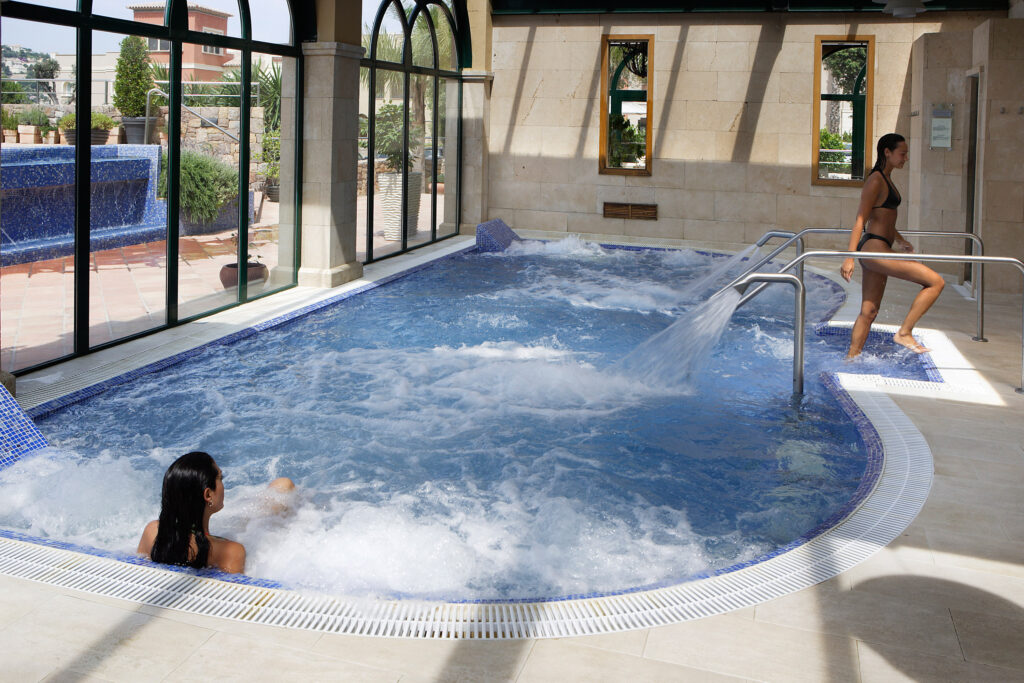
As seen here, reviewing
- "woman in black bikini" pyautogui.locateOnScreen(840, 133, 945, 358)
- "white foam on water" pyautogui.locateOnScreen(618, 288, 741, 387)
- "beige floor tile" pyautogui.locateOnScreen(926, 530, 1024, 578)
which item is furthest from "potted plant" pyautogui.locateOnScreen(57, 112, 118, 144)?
"beige floor tile" pyautogui.locateOnScreen(926, 530, 1024, 578)

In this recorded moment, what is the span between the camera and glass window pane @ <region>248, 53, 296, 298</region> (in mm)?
9266

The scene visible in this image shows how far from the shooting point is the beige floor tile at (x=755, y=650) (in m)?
3.04

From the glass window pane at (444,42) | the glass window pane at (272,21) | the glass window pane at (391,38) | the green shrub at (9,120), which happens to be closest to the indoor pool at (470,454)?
the green shrub at (9,120)

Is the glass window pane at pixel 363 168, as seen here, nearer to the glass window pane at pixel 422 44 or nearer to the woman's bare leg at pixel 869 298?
the glass window pane at pixel 422 44

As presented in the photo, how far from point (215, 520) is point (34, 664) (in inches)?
59.0

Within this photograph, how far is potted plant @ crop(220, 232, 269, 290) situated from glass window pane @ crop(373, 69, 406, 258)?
2.79 m

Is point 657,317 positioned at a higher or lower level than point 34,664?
higher

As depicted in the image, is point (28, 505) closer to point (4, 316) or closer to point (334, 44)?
point (4, 316)

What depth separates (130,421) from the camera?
19.5 ft

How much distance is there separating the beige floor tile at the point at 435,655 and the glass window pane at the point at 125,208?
4830 mm

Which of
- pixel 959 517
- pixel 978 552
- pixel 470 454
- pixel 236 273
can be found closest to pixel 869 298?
pixel 959 517

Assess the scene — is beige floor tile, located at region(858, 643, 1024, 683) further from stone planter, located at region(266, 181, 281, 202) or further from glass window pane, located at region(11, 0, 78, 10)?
stone planter, located at region(266, 181, 281, 202)

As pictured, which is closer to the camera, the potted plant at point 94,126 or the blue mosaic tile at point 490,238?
the potted plant at point 94,126

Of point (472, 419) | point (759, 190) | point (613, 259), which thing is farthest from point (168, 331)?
point (759, 190)
